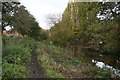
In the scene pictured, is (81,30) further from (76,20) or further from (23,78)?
(23,78)

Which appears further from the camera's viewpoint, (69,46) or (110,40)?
(69,46)

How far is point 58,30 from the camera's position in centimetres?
2188

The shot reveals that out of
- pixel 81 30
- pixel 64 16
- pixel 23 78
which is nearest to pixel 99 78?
pixel 23 78

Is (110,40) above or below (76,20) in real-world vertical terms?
below

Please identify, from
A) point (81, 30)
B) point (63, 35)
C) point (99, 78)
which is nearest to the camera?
point (99, 78)

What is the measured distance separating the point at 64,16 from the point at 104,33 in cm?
1633

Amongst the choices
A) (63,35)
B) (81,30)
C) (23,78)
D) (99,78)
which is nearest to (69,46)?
(63,35)

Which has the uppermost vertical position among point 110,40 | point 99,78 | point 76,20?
point 76,20

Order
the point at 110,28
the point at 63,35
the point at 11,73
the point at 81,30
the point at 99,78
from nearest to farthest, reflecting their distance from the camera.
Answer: the point at 11,73 < the point at 110,28 < the point at 99,78 < the point at 81,30 < the point at 63,35

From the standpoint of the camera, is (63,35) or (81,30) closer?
(81,30)

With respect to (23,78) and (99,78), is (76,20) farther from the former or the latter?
(23,78)

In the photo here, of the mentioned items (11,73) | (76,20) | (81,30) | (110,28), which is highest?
(76,20)

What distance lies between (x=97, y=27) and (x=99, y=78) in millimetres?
2375

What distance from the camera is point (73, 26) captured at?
21.9m
